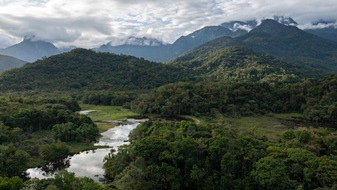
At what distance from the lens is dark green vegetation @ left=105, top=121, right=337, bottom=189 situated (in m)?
47.7

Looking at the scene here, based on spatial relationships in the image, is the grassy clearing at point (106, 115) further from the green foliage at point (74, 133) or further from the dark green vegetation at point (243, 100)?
the green foliage at point (74, 133)

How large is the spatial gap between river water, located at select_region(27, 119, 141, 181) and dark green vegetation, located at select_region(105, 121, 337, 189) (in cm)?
484

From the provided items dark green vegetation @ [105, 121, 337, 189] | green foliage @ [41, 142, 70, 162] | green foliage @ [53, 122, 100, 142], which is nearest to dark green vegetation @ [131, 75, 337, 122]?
green foliage @ [53, 122, 100, 142]

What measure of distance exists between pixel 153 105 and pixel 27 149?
6715cm

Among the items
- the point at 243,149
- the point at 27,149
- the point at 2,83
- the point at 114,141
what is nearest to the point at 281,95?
the point at 114,141

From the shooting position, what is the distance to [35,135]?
8750 cm

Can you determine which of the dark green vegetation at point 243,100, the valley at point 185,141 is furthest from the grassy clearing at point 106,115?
the dark green vegetation at point 243,100

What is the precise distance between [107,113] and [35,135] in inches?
1847

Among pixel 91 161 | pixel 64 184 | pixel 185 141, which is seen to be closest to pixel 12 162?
pixel 91 161

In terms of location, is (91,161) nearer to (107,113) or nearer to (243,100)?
(107,113)

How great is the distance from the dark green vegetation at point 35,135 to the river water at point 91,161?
8.09 feet

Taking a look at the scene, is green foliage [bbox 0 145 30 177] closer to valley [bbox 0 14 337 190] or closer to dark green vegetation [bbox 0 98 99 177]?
dark green vegetation [bbox 0 98 99 177]

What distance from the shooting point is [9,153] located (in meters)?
59.1

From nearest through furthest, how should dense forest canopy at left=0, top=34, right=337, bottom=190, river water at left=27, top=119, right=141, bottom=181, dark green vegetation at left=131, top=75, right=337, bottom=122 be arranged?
dense forest canopy at left=0, top=34, right=337, bottom=190
river water at left=27, top=119, right=141, bottom=181
dark green vegetation at left=131, top=75, right=337, bottom=122
